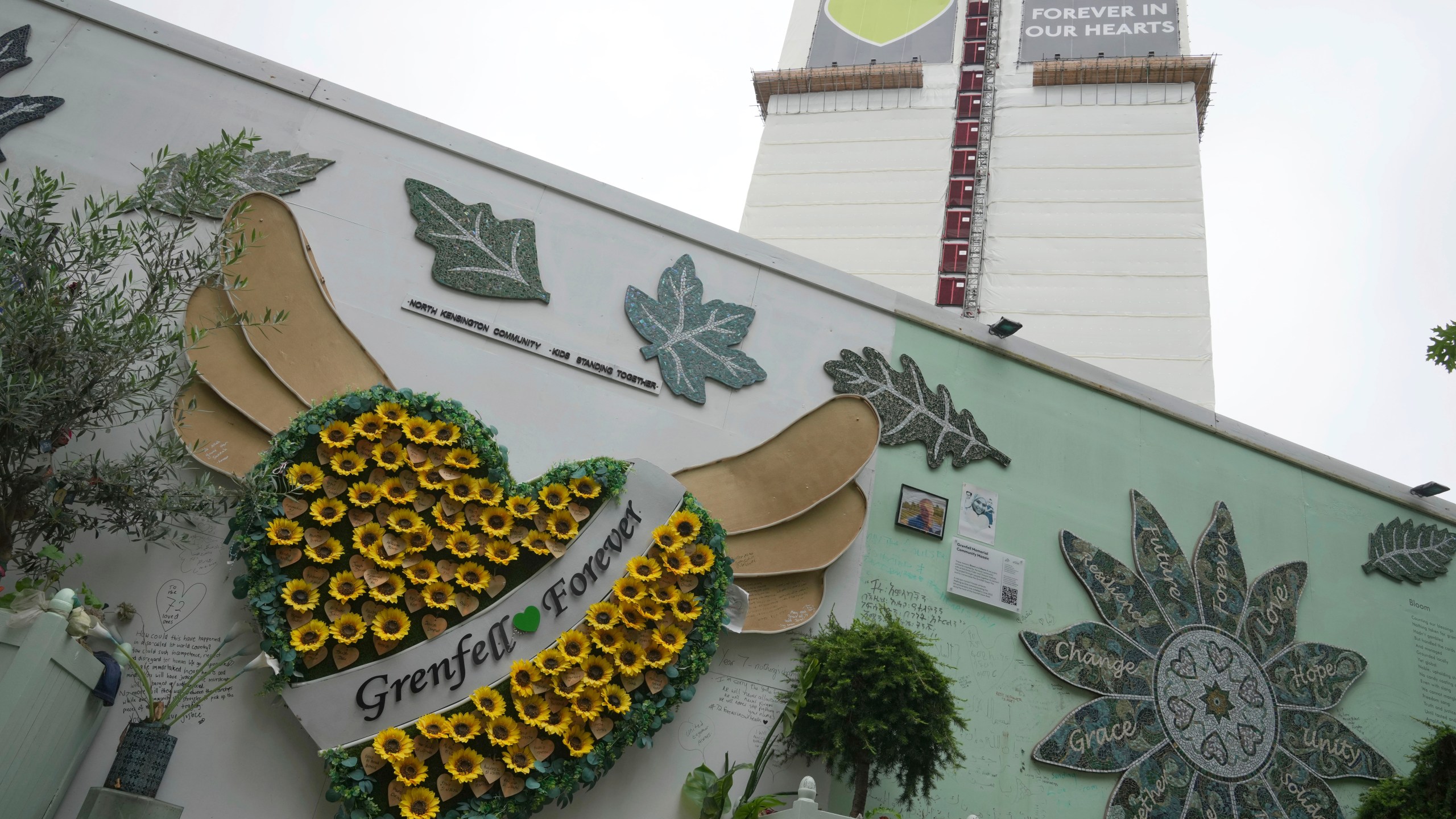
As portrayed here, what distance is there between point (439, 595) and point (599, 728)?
44.1 inches

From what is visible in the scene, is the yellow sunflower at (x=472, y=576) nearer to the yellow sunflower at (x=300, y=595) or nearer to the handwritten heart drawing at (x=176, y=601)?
the yellow sunflower at (x=300, y=595)

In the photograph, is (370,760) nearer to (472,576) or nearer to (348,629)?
(348,629)

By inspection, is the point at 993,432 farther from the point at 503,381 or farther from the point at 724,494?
the point at 503,381

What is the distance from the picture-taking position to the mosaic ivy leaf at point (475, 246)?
6219 millimetres

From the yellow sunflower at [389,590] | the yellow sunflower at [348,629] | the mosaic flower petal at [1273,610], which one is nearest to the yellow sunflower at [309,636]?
the yellow sunflower at [348,629]

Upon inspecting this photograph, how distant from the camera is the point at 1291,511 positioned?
26.4ft

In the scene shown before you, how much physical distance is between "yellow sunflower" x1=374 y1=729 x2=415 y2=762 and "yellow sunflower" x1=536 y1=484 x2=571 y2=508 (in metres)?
1.43

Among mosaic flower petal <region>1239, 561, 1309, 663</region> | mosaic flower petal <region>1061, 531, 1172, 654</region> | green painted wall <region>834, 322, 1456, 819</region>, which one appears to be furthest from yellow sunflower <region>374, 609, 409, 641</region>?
mosaic flower petal <region>1239, 561, 1309, 663</region>

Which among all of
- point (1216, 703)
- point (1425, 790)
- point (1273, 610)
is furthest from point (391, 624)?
point (1425, 790)

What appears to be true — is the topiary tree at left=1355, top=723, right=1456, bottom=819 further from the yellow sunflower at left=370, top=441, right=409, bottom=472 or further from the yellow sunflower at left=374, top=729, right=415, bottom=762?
the yellow sunflower at left=370, top=441, right=409, bottom=472

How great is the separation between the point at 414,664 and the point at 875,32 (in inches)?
940

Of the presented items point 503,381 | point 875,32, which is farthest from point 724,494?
point 875,32

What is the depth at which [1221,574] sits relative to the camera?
7.48 m

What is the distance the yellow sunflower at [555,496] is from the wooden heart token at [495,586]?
0.48 metres
